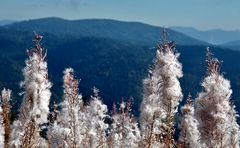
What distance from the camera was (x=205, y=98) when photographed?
6098mm

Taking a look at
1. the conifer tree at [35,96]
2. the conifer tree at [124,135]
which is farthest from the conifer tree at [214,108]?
the conifer tree at [124,135]

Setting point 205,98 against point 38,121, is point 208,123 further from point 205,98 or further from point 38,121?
point 38,121

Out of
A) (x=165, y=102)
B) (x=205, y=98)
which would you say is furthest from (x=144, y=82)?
(x=205, y=98)

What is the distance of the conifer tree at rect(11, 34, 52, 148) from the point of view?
6262mm

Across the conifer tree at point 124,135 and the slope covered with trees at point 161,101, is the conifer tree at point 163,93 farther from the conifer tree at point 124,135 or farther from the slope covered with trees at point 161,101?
the conifer tree at point 124,135

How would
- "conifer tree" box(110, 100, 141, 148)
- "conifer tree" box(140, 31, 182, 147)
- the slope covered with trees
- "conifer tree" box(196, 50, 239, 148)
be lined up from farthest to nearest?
"conifer tree" box(110, 100, 141, 148)
"conifer tree" box(140, 31, 182, 147)
the slope covered with trees
"conifer tree" box(196, 50, 239, 148)

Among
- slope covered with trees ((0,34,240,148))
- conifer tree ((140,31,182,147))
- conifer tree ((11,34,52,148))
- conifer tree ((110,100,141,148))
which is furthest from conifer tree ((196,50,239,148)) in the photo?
conifer tree ((110,100,141,148))

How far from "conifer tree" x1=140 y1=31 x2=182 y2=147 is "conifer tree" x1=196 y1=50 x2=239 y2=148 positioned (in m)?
0.38

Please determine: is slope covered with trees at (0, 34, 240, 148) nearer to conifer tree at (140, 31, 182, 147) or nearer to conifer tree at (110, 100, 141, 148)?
conifer tree at (140, 31, 182, 147)

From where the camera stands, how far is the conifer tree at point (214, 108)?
19.1ft

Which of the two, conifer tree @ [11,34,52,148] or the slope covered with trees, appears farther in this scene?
conifer tree @ [11,34,52,148]

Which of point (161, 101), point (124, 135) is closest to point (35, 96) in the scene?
point (161, 101)

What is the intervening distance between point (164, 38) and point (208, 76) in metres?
0.80

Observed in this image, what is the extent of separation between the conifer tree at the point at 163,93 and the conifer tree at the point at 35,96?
1.38 m
